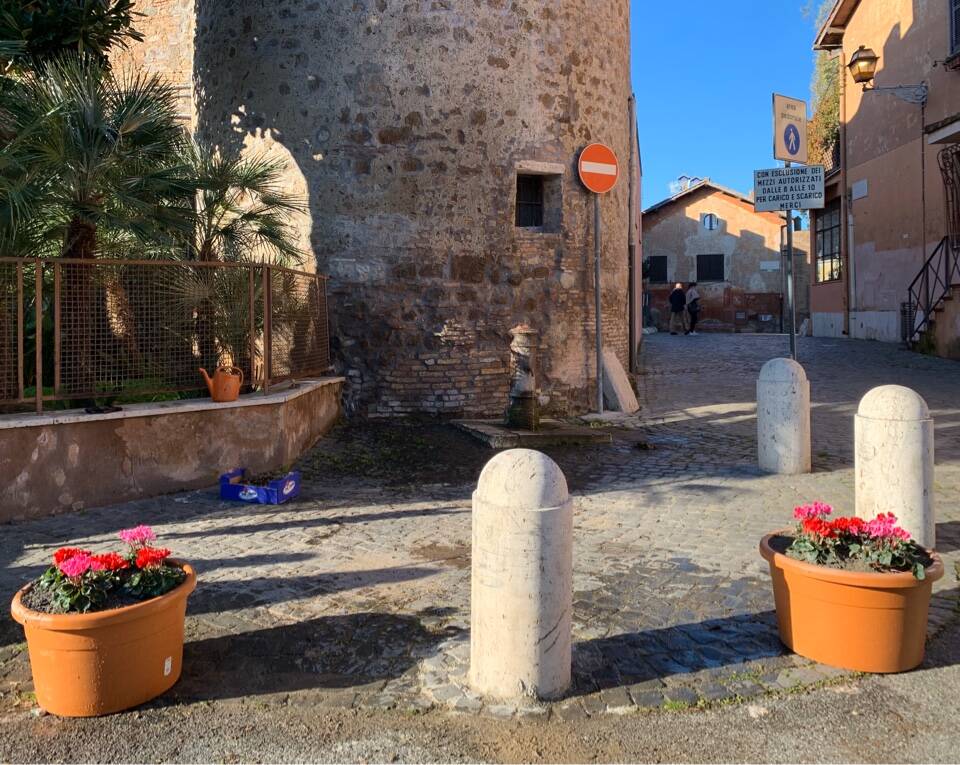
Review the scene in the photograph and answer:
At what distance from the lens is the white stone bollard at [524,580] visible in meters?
3.16

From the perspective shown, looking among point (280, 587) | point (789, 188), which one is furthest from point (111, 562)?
point (789, 188)

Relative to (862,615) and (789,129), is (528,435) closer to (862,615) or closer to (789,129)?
(789,129)

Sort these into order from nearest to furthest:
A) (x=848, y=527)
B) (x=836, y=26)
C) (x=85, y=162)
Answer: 1. (x=848, y=527)
2. (x=85, y=162)
3. (x=836, y=26)

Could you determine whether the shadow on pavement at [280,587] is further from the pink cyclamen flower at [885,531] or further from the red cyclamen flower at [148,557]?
the pink cyclamen flower at [885,531]

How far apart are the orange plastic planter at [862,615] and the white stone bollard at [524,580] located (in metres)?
1.09

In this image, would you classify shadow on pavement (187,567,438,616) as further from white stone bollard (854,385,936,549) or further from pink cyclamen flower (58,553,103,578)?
white stone bollard (854,385,936,549)

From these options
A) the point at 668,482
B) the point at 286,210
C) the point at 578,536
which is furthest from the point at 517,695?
the point at 286,210

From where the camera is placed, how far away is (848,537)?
3.62 metres

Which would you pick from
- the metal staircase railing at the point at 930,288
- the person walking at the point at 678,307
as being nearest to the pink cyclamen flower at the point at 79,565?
the metal staircase railing at the point at 930,288

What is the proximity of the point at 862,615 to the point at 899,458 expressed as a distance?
5.67 feet

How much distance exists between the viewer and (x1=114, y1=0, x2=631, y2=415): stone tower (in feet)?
30.0

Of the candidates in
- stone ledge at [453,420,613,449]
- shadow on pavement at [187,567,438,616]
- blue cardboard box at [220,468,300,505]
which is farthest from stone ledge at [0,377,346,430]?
shadow on pavement at [187,567,438,616]

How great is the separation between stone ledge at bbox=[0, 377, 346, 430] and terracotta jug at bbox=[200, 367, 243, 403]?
0.06 meters

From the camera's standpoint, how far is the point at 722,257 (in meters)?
33.6
